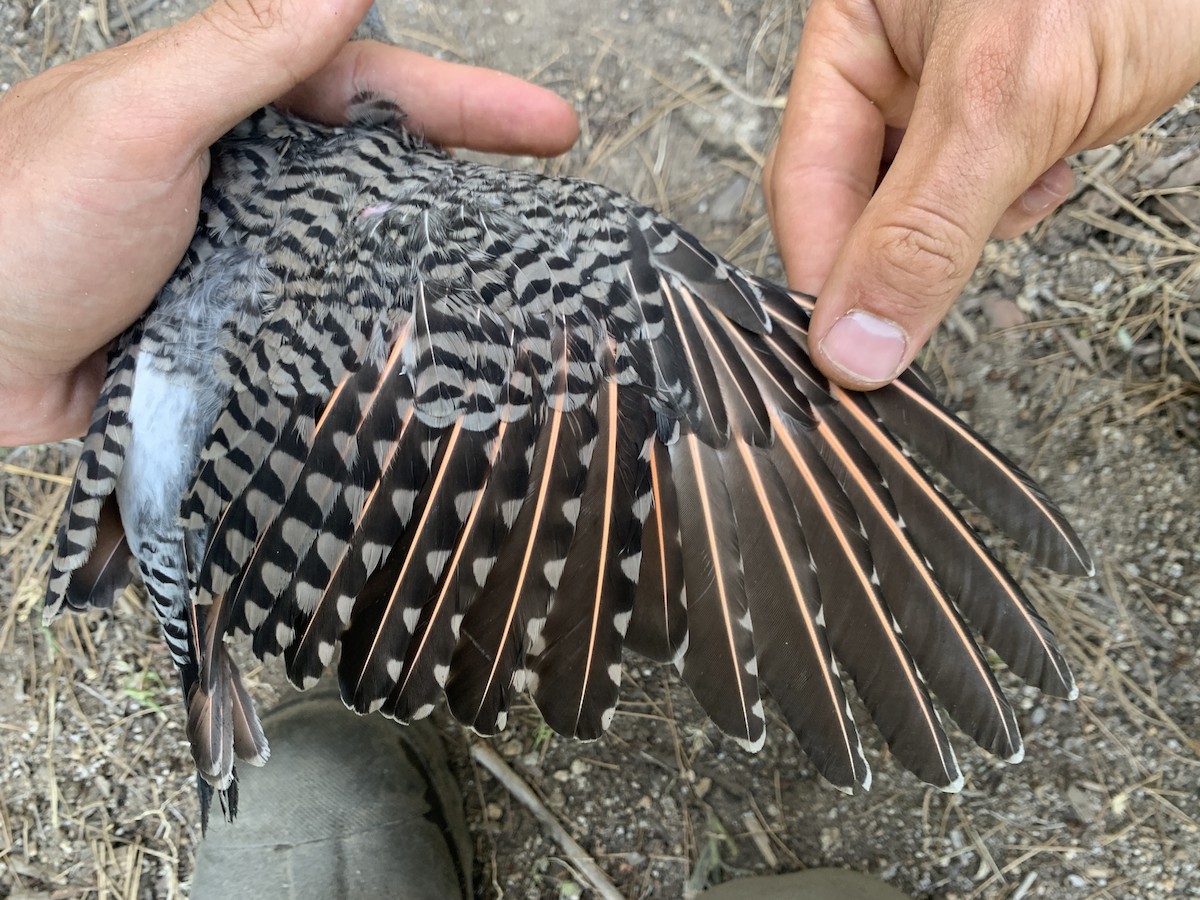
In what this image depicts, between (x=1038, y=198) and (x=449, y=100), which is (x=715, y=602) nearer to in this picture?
(x=1038, y=198)

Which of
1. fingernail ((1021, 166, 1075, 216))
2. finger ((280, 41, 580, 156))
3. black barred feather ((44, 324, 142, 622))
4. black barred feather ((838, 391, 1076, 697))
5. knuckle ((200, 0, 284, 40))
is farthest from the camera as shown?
finger ((280, 41, 580, 156))

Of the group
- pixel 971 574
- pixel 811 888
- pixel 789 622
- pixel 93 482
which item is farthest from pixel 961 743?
pixel 93 482

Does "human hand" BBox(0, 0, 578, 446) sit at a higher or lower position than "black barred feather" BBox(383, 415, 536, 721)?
higher

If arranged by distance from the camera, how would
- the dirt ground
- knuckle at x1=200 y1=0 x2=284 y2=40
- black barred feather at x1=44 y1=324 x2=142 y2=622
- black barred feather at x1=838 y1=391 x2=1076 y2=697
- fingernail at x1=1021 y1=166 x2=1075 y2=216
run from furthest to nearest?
the dirt ground → fingernail at x1=1021 y1=166 x2=1075 y2=216 → black barred feather at x1=44 y1=324 x2=142 y2=622 → knuckle at x1=200 y1=0 x2=284 y2=40 → black barred feather at x1=838 y1=391 x2=1076 y2=697

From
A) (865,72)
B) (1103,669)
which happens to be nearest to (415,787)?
(1103,669)

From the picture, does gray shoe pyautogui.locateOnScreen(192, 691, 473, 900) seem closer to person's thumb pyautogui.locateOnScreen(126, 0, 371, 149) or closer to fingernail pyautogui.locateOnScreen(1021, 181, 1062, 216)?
person's thumb pyautogui.locateOnScreen(126, 0, 371, 149)

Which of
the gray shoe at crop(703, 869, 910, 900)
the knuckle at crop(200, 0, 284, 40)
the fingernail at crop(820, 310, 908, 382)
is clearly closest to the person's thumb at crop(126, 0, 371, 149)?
the knuckle at crop(200, 0, 284, 40)
